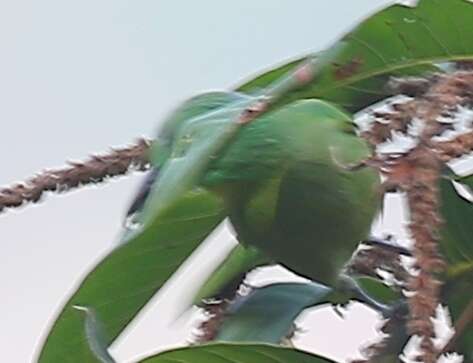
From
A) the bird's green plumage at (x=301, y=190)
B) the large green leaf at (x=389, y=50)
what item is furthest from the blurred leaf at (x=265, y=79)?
the bird's green plumage at (x=301, y=190)

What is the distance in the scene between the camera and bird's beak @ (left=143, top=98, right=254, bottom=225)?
38cm

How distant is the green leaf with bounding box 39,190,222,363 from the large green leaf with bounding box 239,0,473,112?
0.07 metres

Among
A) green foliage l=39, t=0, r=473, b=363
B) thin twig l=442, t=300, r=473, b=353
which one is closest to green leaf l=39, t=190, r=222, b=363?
green foliage l=39, t=0, r=473, b=363

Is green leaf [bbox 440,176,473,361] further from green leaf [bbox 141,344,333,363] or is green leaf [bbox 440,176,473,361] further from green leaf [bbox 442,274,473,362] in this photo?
green leaf [bbox 141,344,333,363]

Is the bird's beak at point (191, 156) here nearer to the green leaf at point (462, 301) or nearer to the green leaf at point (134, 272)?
the green leaf at point (134, 272)

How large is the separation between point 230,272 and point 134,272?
0.17 ft

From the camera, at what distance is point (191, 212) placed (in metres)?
0.43

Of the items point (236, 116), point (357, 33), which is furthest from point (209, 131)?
point (357, 33)

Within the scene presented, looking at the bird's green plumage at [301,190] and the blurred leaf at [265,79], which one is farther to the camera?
the blurred leaf at [265,79]

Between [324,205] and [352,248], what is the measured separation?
0.06 ft

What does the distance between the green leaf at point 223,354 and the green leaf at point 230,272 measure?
8cm

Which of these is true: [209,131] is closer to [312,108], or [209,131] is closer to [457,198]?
[312,108]

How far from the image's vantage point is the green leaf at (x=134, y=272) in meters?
0.42

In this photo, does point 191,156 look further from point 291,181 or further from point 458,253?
point 458,253
